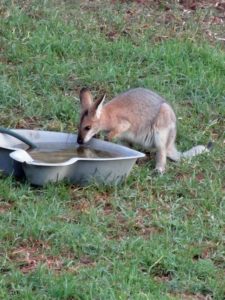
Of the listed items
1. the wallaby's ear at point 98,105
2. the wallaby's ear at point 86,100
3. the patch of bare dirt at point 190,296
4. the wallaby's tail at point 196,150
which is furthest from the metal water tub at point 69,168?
the patch of bare dirt at point 190,296

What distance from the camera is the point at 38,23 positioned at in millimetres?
9688

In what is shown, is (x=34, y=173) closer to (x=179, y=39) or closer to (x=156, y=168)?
(x=156, y=168)

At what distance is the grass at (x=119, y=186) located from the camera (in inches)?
217

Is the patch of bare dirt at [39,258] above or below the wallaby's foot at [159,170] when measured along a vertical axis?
below

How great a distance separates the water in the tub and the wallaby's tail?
2.78 feet

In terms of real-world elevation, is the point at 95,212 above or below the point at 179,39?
below

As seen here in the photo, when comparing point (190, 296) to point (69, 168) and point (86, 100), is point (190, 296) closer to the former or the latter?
point (69, 168)

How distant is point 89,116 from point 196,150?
0.94 meters

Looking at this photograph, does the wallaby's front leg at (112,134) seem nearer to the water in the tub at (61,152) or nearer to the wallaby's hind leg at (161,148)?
the wallaby's hind leg at (161,148)

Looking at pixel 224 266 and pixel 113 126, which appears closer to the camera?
pixel 224 266

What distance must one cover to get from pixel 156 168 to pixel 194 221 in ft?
3.50

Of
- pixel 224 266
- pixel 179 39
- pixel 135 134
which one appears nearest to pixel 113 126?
pixel 135 134

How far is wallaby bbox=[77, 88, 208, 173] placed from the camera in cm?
754

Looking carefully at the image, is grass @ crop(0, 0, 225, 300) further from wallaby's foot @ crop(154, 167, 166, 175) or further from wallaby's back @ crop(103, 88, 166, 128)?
wallaby's back @ crop(103, 88, 166, 128)
